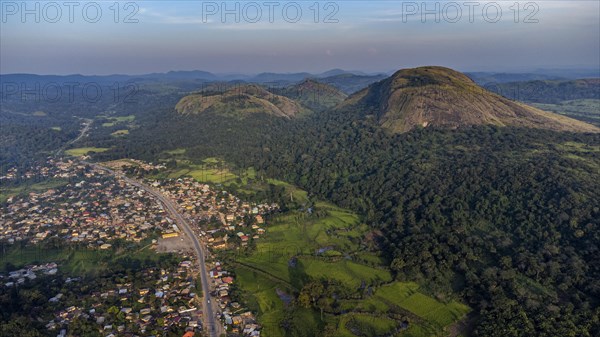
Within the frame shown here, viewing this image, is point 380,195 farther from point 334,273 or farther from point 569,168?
point 569,168

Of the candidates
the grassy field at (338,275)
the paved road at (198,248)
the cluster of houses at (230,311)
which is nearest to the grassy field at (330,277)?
the grassy field at (338,275)

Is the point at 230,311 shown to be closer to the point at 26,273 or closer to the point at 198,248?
the point at 198,248

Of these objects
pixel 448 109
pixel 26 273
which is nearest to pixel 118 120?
pixel 448 109

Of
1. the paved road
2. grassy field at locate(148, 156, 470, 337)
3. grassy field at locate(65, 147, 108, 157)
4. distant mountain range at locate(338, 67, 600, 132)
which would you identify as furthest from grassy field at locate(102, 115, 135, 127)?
grassy field at locate(148, 156, 470, 337)

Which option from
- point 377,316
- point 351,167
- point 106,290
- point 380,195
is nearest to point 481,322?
point 377,316

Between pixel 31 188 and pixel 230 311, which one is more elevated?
pixel 31 188

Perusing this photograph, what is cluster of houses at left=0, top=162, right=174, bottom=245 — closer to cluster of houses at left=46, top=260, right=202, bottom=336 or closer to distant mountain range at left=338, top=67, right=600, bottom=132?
cluster of houses at left=46, top=260, right=202, bottom=336
